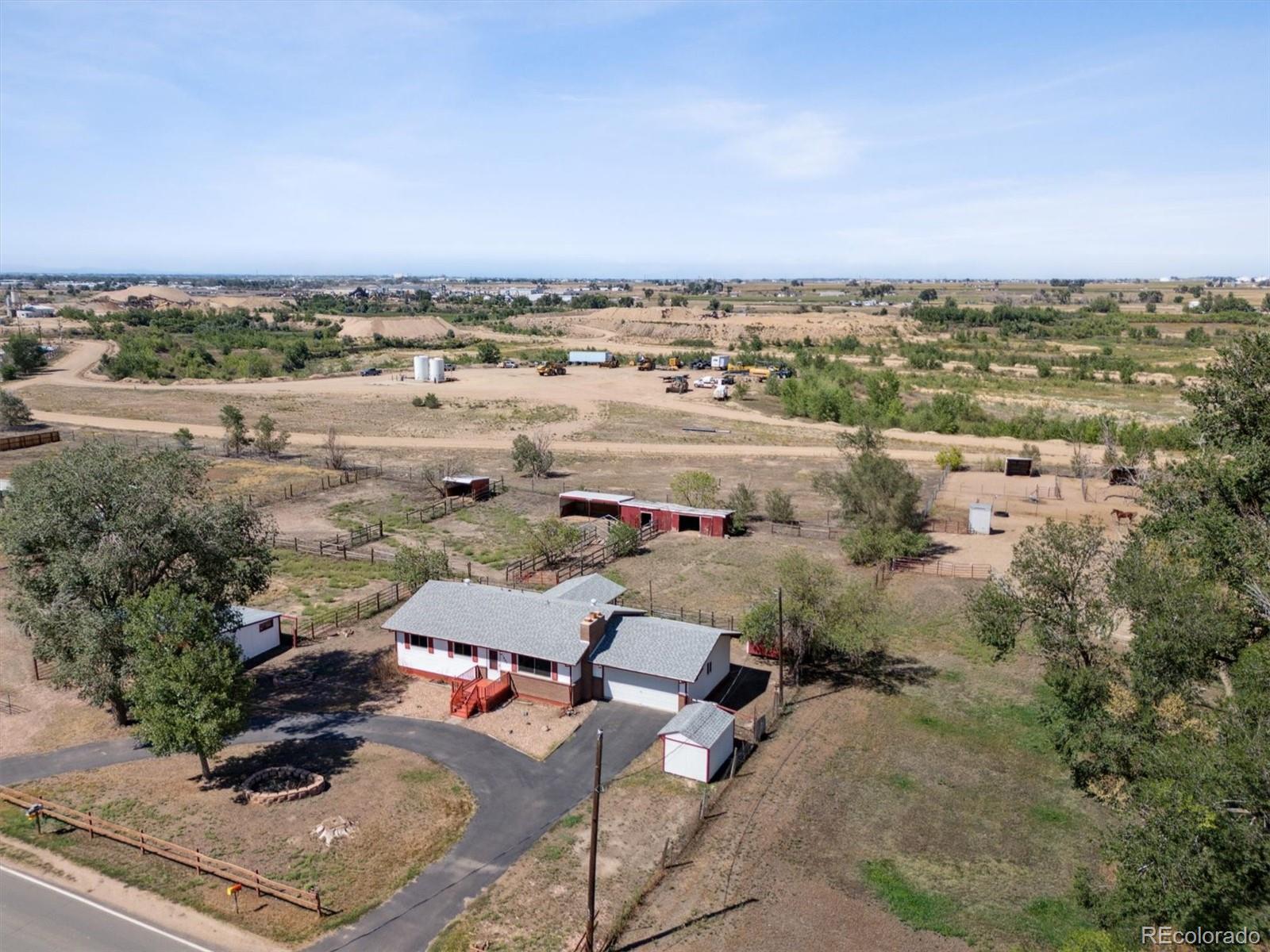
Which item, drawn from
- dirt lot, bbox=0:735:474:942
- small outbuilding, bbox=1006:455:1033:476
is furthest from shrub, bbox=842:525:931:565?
dirt lot, bbox=0:735:474:942

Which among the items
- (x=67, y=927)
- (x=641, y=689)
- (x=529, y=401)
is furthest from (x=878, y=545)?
(x=529, y=401)

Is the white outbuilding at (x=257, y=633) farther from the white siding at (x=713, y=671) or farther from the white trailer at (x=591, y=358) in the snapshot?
the white trailer at (x=591, y=358)

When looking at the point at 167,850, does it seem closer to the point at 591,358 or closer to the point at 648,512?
the point at 648,512

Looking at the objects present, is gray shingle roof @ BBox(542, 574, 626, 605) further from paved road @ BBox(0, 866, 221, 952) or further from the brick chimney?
paved road @ BBox(0, 866, 221, 952)

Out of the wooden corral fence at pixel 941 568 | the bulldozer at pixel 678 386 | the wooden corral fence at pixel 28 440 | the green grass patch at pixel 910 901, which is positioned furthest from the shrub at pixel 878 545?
the wooden corral fence at pixel 28 440

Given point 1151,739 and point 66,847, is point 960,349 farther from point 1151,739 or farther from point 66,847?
point 66,847

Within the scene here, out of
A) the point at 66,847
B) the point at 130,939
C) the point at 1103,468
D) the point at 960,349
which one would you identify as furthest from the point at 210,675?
the point at 960,349
